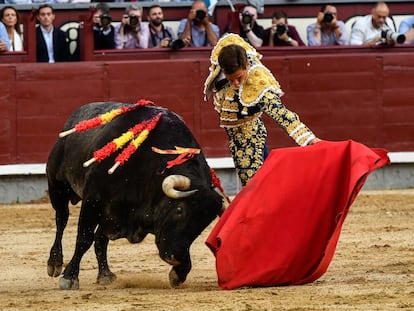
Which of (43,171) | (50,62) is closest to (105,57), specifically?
(50,62)

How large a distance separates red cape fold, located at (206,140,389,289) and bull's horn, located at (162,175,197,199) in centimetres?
21

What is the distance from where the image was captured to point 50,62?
33.3ft

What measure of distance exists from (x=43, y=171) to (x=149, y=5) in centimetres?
163

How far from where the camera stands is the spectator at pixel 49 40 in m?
9.71

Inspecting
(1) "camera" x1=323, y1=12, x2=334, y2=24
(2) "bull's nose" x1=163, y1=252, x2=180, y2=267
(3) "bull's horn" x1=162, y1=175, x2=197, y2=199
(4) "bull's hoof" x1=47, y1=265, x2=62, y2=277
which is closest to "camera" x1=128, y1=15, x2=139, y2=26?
(1) "camera" x1=323, y1=12, x2=334, y2=24

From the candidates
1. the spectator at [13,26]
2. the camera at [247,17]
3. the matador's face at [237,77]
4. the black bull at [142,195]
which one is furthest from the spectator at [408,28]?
the matador's face at [237,77]

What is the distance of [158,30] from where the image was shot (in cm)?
1013

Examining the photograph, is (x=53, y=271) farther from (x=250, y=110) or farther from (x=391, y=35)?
(x=391, y=35)

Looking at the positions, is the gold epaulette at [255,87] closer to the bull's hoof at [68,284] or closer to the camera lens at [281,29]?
the bull's hoof at [68,284]

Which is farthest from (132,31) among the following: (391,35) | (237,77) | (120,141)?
(237,77)

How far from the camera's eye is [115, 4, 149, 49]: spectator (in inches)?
383

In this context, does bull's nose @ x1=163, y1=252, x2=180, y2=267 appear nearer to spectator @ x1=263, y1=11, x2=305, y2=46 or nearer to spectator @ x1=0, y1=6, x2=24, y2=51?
spectator @ x1=0, y1=6, x2=24, y2=51

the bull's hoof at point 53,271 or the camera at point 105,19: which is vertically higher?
the camera at point 105,19

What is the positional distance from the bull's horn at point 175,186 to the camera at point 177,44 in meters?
4.60
